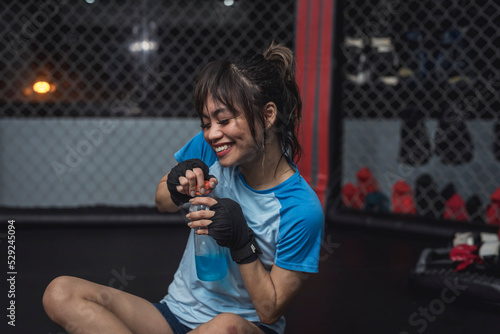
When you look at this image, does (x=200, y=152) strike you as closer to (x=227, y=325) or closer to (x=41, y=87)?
(x=227, y=325)

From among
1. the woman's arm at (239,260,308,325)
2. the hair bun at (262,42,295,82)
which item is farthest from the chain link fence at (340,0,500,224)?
the woman's arm at (239,260,308,325)

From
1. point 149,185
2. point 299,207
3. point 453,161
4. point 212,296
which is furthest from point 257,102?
point 149,185

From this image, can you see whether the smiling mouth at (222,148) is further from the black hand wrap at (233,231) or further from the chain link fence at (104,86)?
the chain link fence at (104,86)

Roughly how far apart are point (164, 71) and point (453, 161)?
64.2 inches

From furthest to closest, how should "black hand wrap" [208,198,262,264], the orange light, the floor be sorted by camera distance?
the orange light → the floor → "black hand wrap" [208,198,262,264]

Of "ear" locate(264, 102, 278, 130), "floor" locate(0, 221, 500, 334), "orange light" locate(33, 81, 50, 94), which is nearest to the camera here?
"ear" locate(264, 102, 278, 130)

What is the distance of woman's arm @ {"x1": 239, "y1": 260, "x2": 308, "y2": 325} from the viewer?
0.75 m

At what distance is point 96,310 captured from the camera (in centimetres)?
78

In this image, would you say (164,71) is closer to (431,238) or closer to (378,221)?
(378,221)

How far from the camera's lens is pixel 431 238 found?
191 centimetres

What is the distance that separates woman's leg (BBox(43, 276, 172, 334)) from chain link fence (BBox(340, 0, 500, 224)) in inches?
60.3

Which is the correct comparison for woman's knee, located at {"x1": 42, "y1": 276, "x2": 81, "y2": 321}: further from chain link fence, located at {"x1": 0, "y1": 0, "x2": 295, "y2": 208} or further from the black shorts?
chain link fence, located at {"x1": 0, "y1": 0, "x2": 295, "y2": 208}

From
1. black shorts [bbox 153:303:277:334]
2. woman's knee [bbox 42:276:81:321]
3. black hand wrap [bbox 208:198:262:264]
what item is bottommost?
black shorts [bbox 153:303:277:334]

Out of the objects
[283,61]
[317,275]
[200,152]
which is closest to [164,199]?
[200,152]
